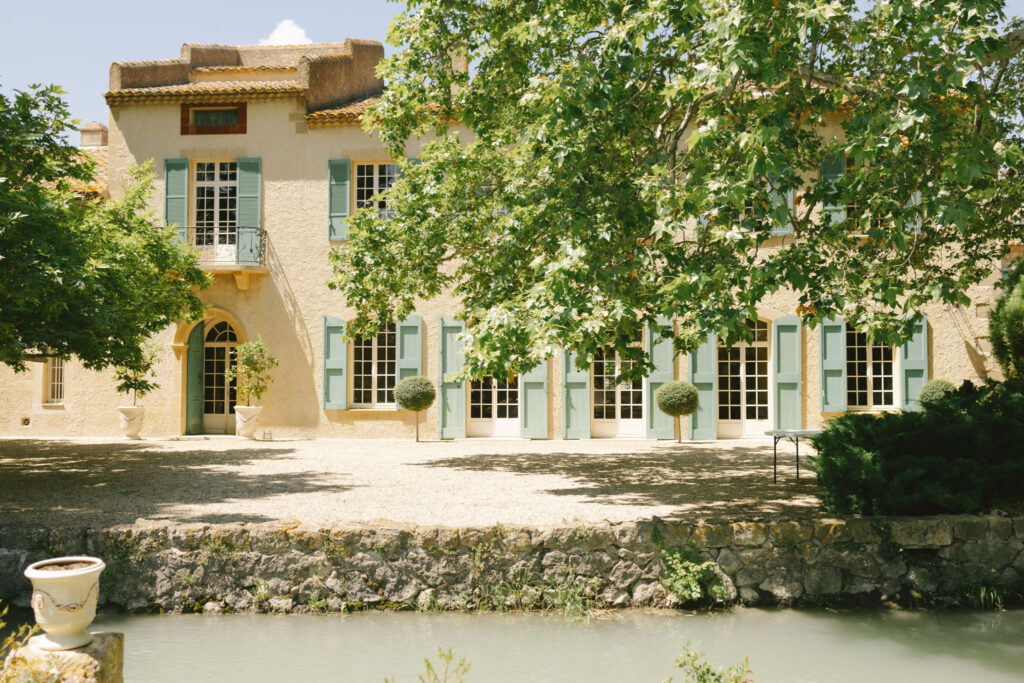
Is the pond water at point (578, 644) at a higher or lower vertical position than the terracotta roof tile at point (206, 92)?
lower

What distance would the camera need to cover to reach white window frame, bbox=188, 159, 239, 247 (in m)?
15.2

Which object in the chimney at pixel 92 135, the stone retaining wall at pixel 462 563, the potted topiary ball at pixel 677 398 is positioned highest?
the chimney at pixel 92 135

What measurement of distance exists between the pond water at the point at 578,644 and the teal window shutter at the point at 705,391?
819 centimetres

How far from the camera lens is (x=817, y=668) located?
198 inches

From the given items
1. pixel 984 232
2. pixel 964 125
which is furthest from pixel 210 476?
pixel 984 232

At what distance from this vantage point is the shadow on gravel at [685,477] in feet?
24.6

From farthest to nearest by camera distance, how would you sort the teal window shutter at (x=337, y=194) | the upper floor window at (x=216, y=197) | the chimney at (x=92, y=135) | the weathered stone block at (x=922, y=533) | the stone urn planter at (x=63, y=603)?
the chimney at (x=92, y=135) → the upper floor window at (x=216, y=197) → the teal window shutter at (x=337, y=194) → the weathered stone block at (x=922, y=533) → the stone urn planter at (x=63, y=603)

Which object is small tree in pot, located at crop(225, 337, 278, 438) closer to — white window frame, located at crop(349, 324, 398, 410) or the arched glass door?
the arched glass door

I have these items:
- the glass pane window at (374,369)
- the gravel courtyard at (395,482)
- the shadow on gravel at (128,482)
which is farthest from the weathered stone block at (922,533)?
the glass pane window at (374,369)

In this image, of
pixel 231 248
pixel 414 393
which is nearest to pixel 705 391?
pixel 414 393

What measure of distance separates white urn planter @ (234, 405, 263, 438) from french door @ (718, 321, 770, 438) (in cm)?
839

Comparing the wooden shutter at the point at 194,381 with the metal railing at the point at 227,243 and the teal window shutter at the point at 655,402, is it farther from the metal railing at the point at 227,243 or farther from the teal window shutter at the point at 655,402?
the teal window shutter at the point at 655,402

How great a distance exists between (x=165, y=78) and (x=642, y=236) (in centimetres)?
1270

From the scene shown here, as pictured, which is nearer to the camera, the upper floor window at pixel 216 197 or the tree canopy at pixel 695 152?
the tree canopy at pixel 695 152
